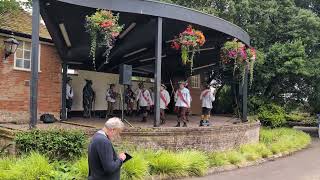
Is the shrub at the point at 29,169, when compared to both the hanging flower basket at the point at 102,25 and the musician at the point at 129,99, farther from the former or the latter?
the musician at the point at 129,99

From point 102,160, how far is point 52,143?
5211mm

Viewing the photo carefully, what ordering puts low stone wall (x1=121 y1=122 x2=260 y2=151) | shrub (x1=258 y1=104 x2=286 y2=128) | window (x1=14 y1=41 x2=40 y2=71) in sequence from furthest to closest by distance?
shrub (x1=258 y1=104 x2=286 y2=128) < window (x1=14 y1=41 x2=40 y2=71) < low stone wall (x1=121 y1=122 x2=260 y2=151)

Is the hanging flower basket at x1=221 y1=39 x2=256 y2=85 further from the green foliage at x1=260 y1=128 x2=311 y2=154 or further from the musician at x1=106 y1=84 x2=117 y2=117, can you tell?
the musician at x1=106 y1=84 x2=117 y2=117

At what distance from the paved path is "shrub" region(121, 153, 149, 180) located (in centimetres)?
178

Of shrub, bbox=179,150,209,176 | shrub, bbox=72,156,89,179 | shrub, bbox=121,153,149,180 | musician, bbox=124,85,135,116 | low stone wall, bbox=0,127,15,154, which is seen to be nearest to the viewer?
shrub, bbox=72,156,89,179

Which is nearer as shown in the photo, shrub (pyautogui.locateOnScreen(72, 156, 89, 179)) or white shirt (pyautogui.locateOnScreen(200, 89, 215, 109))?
shrub (pyautogui.locateOnScreen(72, 156, 89, 179))

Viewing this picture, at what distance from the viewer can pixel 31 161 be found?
892 centimetres

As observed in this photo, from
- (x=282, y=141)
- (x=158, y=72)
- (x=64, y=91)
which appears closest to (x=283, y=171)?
(x=158, y=72)

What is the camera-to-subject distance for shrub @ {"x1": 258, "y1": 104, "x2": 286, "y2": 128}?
2286cm

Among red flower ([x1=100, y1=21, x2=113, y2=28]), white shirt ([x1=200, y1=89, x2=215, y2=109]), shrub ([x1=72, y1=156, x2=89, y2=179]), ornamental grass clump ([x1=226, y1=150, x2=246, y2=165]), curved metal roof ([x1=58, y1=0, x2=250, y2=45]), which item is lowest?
ornamental grass clump ([x1=226, y1=150, x2=246, y2=165])

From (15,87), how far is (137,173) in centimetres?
734

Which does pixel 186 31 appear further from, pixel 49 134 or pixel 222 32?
pixel 49 134

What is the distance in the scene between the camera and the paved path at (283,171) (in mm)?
11367

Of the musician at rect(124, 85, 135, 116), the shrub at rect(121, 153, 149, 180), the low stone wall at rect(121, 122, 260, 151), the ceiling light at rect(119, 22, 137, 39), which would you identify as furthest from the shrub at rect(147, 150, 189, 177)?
the musician at rect(124, 85, 135, 116)
